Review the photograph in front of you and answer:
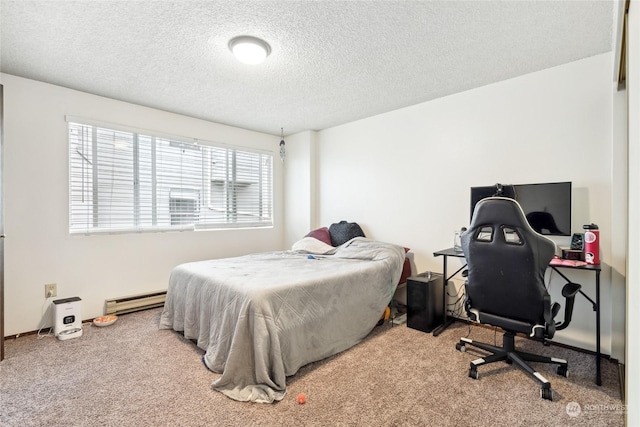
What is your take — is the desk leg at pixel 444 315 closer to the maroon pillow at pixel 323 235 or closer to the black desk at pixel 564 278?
the black desk at pixel 564 278

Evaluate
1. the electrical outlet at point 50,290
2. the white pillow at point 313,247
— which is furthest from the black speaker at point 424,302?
the electrical outlet at point 50,290

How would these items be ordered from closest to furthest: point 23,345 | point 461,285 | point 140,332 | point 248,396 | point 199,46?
point 248,396
point 199,46
point 23,345
point 140,332
point 461,285

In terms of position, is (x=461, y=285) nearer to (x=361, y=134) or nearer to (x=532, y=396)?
(x=532, y=396)

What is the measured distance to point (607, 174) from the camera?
2.38 m

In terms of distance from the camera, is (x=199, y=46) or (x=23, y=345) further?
(x=23, y=345)

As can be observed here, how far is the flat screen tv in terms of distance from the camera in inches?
94.7

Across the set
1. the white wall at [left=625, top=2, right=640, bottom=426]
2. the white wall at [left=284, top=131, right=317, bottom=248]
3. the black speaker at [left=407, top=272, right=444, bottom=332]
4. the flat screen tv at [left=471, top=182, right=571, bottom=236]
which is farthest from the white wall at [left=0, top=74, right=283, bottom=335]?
the white wall at [left=625, top=2, right=640, bottom=426]

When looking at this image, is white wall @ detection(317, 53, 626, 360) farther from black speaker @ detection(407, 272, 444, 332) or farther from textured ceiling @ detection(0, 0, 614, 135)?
black speaker @ detection(407, 272, 444, 332)

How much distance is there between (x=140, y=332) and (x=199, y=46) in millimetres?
2589

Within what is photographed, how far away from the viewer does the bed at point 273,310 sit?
1931 millimetres

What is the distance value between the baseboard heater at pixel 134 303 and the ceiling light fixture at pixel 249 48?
2832 millimetres

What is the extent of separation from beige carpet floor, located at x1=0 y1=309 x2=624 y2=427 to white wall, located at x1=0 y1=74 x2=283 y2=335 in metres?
0.60

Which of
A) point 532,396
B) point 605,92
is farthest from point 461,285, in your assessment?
point 605,92

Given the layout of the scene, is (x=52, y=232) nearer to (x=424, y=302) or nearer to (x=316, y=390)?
(x=316, y=390)
